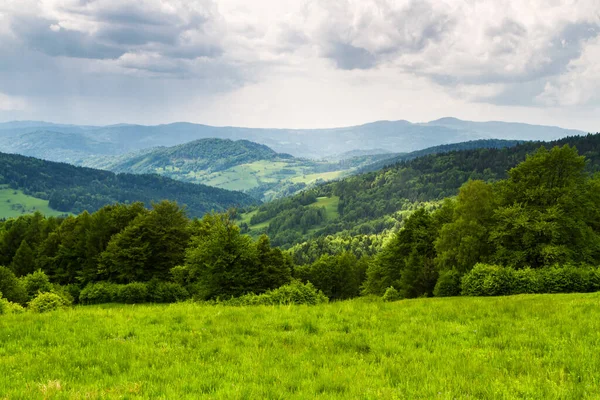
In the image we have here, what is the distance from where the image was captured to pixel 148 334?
12.0 m

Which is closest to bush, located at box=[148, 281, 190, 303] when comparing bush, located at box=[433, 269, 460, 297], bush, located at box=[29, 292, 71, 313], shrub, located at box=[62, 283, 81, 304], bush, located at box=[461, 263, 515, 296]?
shrub, located at box=[62, 283, 81, 304]

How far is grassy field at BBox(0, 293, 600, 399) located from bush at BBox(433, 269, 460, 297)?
95.1ft

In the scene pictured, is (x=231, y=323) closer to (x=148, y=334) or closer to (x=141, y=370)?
(x=148, y=334)

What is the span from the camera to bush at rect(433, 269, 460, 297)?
43.0 m

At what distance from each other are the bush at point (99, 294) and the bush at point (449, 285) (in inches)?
1735

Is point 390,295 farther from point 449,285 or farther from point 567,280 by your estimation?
point 567,280

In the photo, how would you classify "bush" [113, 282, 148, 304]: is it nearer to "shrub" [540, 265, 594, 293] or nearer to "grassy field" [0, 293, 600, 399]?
"grassy field" [0, 293, 600, 399]

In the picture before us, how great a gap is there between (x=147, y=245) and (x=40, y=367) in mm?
54001

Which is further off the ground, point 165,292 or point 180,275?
point 180,275

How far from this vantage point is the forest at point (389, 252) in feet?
124

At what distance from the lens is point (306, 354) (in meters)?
10.1

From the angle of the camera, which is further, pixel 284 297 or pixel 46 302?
pixel 46 302

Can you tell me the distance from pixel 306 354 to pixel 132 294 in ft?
164

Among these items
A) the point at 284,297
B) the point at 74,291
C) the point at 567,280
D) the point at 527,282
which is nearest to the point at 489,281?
the point at 527,282
